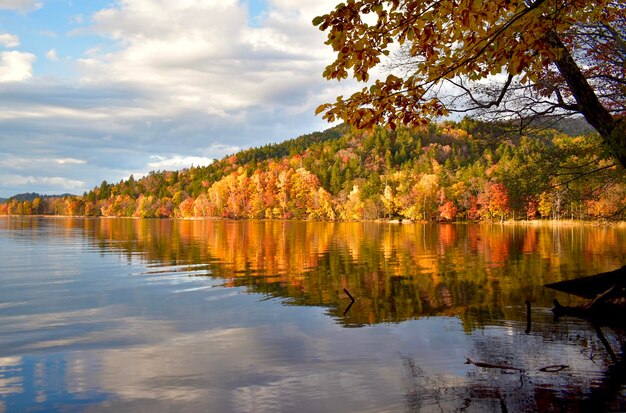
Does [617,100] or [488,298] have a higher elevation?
[617,100]

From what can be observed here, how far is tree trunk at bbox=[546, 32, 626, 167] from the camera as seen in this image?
10.7m

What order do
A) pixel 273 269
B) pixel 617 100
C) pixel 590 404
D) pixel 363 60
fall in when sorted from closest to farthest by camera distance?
pixel 363 60, pixel 590 404, pixel 617 100, pixel 273 269

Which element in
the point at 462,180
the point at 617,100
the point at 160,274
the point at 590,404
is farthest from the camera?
the point at 462,180

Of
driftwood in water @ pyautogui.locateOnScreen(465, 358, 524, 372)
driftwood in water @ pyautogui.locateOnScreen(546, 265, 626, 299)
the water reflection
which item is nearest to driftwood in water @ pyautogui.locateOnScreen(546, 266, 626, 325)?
driftwood in water @ pyautogui.locateOnScreen(546, 265, 626, 299)

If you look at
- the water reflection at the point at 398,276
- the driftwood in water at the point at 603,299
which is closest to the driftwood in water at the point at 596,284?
the driftwood in water at the point at 603,299

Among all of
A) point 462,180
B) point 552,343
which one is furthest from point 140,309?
point 462,180

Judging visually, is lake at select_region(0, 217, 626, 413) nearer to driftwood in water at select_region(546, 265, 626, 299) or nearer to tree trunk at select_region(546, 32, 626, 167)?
driftwood in water at select_region(546, 265, 626, 299)

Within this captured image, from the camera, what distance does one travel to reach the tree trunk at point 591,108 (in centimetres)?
1073

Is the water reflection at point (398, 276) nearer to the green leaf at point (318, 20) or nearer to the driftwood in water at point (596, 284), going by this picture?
the driftwood in water at point (596, 284)

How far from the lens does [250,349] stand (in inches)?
473

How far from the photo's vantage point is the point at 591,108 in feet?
37.0

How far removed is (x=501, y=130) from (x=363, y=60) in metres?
12.9

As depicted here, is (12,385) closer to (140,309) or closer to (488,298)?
(140,309)

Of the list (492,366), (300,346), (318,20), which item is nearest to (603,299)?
(492,366)
